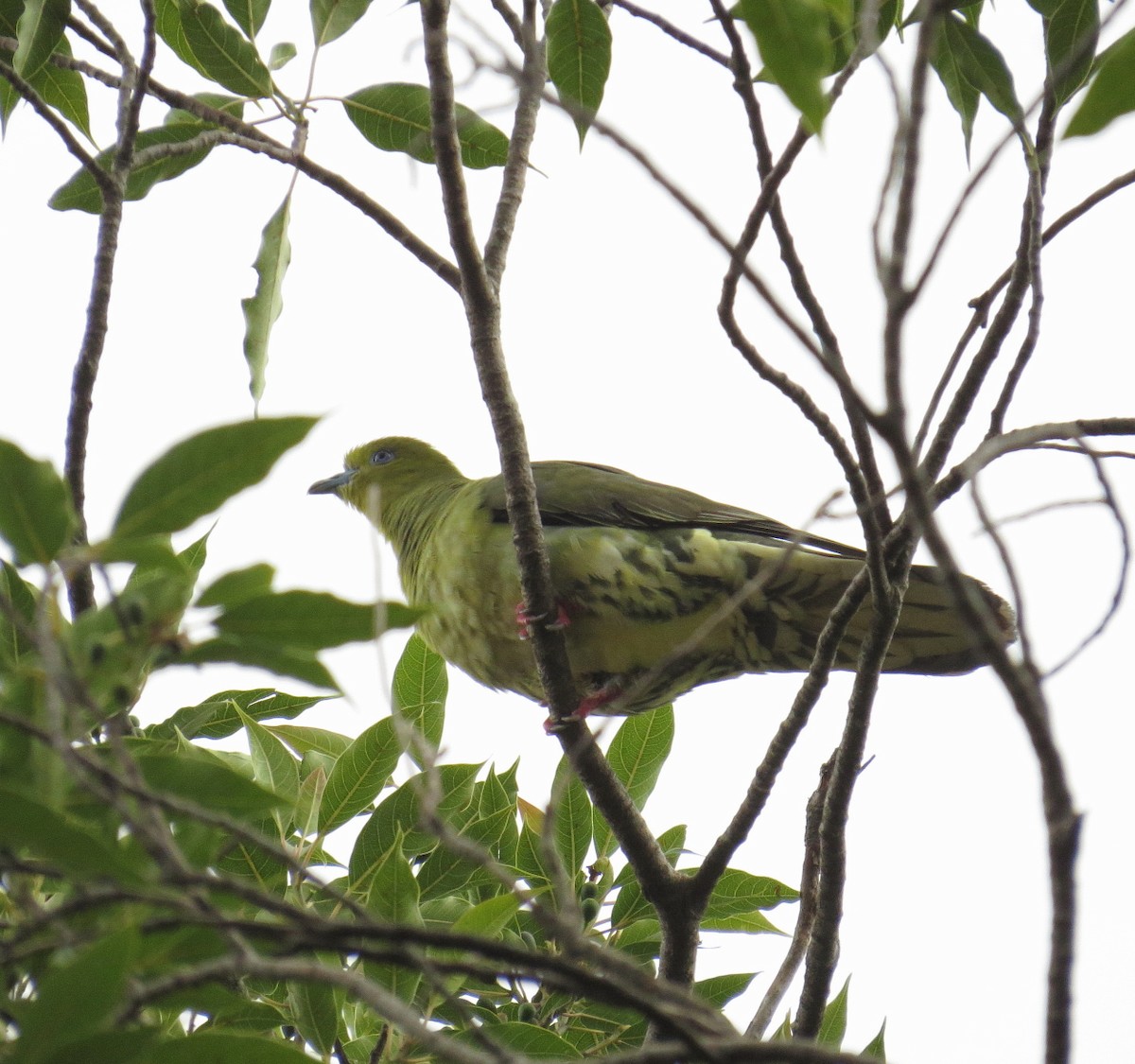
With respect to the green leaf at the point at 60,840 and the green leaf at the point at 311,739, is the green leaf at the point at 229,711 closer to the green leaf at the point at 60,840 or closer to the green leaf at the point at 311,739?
the green leaf at the point at 311,739

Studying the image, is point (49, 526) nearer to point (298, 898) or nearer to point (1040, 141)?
point (298, 898)

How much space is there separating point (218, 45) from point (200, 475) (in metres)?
2.19

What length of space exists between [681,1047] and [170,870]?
463 mm

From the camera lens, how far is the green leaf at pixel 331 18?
3098mm

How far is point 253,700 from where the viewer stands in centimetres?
316

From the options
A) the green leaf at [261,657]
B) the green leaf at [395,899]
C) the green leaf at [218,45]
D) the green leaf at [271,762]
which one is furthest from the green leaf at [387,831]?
the green leaf at [218,45]

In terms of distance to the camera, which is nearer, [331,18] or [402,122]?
[331,18]

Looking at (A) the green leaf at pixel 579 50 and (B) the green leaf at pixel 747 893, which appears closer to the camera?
(A) the green leaf at pixel 579 50

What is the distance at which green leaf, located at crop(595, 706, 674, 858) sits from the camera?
345cm

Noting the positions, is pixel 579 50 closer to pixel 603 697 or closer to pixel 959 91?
pixel 959 91

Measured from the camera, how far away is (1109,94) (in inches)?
47.8

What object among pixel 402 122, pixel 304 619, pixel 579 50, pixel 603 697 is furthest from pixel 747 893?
pixel 304 619

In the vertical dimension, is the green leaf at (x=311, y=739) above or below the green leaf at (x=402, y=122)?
below

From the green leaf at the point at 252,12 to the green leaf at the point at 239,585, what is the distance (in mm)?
2235
